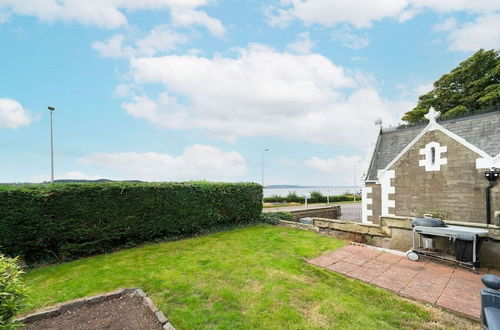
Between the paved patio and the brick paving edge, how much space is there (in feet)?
13.9

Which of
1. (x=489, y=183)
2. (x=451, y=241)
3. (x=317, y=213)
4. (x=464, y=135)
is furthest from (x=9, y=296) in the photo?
(x=317, y=213)

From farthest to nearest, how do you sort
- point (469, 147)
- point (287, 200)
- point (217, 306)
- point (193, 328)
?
point (287, 200)
point (469, 147)
point (217, 306)
point (193, 328)

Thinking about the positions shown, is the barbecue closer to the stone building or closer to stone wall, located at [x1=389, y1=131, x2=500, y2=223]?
the stone building

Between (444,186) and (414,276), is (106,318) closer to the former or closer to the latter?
(414,276)

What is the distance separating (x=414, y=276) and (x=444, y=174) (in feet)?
17.7

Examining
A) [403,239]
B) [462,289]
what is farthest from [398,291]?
[403,239]

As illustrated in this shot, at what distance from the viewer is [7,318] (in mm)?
2727

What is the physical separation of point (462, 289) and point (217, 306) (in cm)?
512

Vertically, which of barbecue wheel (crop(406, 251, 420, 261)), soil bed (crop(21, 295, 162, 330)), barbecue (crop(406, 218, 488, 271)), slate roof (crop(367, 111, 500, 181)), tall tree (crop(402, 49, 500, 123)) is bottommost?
soil bed (crop(21, 295, 162, 330))

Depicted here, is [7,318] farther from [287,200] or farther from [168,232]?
[287,200]

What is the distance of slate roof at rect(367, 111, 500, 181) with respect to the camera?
26.4ft

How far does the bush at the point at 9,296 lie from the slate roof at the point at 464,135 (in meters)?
→ 12.4

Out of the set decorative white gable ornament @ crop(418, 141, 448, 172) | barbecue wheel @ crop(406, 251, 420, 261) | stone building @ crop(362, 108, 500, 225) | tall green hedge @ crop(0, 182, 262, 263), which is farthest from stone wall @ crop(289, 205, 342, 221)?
barbecue wheel @ crop(406, 251, 420, 261)

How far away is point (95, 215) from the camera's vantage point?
7.93 m
